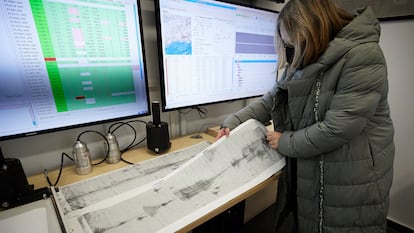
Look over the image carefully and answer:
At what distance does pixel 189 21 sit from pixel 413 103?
1472 millimetres

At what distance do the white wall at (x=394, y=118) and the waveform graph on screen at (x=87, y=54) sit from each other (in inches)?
7.7

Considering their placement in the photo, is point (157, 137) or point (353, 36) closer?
point (353, 36)

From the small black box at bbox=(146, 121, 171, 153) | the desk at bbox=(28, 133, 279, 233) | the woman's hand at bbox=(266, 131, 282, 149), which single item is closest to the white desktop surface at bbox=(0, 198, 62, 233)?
the desk at bbox=(28, 133, 279, 233)

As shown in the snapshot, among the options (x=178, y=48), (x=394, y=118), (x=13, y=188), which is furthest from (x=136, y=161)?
(x=394, y=118)

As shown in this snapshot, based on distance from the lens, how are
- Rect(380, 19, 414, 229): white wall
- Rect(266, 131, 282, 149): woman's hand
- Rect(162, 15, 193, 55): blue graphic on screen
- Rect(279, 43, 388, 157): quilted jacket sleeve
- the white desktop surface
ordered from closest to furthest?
the white desktop surface < Rect(279, 43, 388, 157): quilted jacket sleeve < Rect(266, 131, 282, 149): woman's hand < Rect(162, 15, 193, 55): blue graphic on screen < Rect(380, 19, 414, 229): white wall

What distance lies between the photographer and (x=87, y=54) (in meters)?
0.81

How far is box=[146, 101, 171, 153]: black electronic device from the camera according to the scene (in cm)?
100

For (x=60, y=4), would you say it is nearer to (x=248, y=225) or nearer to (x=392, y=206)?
(x=248, y=225)

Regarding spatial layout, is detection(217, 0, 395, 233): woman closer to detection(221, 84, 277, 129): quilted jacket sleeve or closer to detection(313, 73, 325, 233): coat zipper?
detection(313, 73, 325, 233): coat zipper

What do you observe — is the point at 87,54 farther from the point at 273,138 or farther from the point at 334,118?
the point at 334,118

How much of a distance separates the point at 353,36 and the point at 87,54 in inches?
36.3

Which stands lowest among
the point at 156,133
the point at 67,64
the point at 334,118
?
the point at 156,133

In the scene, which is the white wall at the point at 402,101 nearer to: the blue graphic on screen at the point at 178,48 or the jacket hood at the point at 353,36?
the jacket hood at the point at 353,36

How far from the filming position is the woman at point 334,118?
2.22ft
